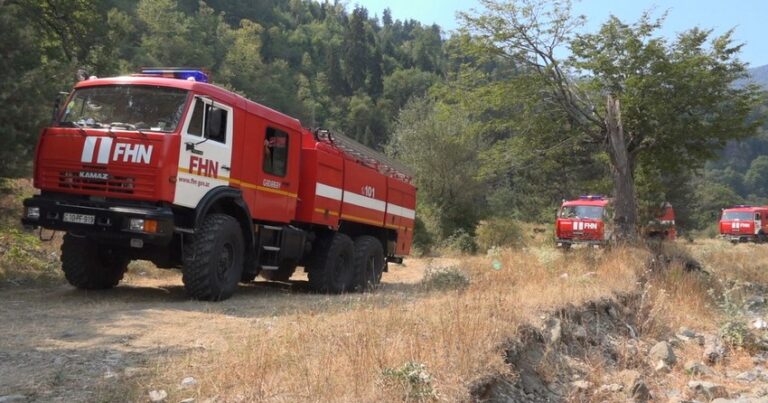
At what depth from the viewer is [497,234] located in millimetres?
27953

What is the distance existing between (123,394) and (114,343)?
73.8 inches

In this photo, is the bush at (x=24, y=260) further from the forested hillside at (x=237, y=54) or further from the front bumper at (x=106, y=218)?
the front bumper at (x=106, y=218)

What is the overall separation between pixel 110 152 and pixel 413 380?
5.63 meters

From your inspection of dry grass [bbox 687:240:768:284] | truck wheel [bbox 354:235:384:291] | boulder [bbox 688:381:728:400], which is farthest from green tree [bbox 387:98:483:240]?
boulder [bbox 688:381:728:400]

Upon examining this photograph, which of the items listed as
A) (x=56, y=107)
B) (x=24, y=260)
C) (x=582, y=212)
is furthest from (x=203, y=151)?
(x=582, y=212)

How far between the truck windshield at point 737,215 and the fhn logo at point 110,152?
39.8 meters

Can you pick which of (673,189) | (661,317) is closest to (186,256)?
(661,317)

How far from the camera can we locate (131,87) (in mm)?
8688

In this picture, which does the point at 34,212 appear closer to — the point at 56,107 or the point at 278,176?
the point at 56,107

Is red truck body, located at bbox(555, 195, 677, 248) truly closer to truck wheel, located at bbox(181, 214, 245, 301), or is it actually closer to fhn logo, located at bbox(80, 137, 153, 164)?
truck wheel, located at bbox(181, 214, 245, 301)

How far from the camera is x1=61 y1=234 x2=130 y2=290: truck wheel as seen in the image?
371 inches

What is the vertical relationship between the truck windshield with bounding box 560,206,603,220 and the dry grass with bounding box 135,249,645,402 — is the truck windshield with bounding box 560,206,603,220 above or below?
above

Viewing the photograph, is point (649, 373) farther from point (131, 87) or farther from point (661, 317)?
point (131, 87)

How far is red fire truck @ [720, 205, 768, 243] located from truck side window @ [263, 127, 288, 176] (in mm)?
36175
